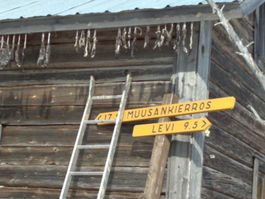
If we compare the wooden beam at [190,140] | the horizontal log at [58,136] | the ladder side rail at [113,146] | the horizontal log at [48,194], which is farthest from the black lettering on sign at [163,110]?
the horizontal log at [48,194]

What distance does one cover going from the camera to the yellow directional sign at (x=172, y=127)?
5.52m

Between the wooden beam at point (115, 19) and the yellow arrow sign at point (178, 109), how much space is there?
0.81 meters

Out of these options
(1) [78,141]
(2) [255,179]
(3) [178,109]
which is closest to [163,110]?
(3) [178,109]

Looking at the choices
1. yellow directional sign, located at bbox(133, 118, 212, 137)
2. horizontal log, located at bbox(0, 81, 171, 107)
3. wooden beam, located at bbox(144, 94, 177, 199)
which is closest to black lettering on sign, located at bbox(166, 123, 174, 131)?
yellow directional sign, located at bbox(133, 118, 212, 137)

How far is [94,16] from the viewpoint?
593 cm

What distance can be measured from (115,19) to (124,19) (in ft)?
0.34

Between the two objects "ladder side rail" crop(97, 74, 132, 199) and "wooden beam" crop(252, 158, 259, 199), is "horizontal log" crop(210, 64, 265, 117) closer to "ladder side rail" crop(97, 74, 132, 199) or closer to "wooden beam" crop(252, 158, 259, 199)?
"wooden beam" crop(252, 158, 259, 199)

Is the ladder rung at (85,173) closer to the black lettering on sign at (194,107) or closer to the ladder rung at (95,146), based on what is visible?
the ladder rung at (95,146)

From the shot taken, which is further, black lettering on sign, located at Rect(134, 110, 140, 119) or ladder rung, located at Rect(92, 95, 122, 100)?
ladder rung, located at Rect(92, 95, 122, 100)

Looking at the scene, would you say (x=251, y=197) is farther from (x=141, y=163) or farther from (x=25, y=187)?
(x=25, y=187)

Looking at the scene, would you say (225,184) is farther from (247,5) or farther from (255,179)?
(247,5)

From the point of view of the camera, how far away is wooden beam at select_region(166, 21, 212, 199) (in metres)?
5.79

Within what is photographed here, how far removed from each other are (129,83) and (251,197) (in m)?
2.41

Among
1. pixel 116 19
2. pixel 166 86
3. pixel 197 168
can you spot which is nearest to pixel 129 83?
pixel 166 86
